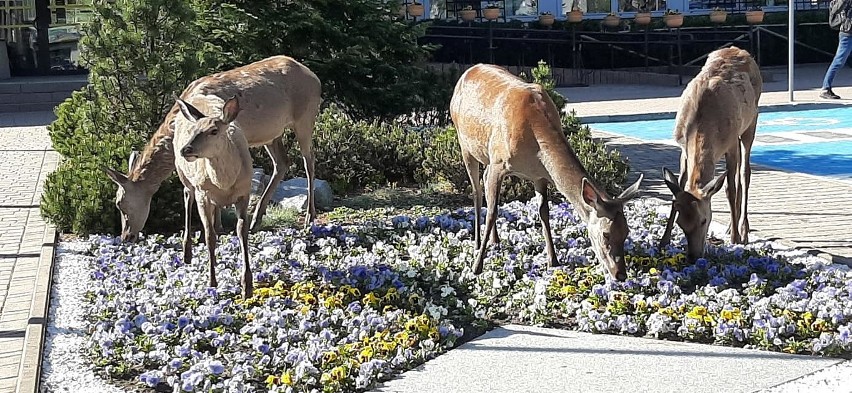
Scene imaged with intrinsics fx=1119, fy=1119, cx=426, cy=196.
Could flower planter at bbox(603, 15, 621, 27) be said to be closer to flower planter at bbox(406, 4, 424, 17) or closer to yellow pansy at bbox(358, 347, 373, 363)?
flower planter at bbox(406, 4, 424, 17)

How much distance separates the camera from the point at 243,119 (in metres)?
8.68

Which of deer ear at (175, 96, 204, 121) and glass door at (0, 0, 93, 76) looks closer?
deer ear at (175, 96, 204, 121)

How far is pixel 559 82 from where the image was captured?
24.4 m

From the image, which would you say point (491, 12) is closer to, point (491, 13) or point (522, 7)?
point (491, 13)

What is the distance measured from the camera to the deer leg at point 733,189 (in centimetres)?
873

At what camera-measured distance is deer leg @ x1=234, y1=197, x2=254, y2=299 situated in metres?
7.72

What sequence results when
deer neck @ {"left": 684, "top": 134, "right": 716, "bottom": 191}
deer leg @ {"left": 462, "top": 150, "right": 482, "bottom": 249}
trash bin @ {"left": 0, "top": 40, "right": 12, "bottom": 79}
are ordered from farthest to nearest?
1. trash bin @ {"left": 0, "top": 40, "right": 12, "bottom": 79}
2. deer leg @ {"left": 462, "top": 150, "right": 482, "bottom": 249}
3. deer neck @ {"left": 684, "top": 134, "right": 716, "bottom": 191}

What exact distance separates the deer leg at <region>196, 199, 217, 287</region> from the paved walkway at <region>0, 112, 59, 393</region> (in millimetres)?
1191

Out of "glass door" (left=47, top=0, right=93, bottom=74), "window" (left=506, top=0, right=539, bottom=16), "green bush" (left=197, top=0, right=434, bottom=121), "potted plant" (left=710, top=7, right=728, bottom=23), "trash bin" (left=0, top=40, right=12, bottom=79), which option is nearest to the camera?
"green bush" (left=197, top=0, right=434, bottom=121)

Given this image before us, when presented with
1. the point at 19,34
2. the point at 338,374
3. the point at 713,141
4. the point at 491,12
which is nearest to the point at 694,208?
the point at 713,141

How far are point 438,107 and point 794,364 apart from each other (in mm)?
8763

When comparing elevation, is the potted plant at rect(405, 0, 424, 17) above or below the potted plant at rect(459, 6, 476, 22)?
above

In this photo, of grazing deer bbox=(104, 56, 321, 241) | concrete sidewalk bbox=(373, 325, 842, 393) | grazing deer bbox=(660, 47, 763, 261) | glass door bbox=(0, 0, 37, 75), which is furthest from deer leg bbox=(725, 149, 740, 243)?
glass door bbox=(0, 0, 37, 75)

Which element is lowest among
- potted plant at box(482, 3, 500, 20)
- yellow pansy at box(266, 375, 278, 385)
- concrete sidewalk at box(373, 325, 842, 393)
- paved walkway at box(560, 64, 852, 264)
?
concrete sidewalk at box(373, 325, 842, 393)
